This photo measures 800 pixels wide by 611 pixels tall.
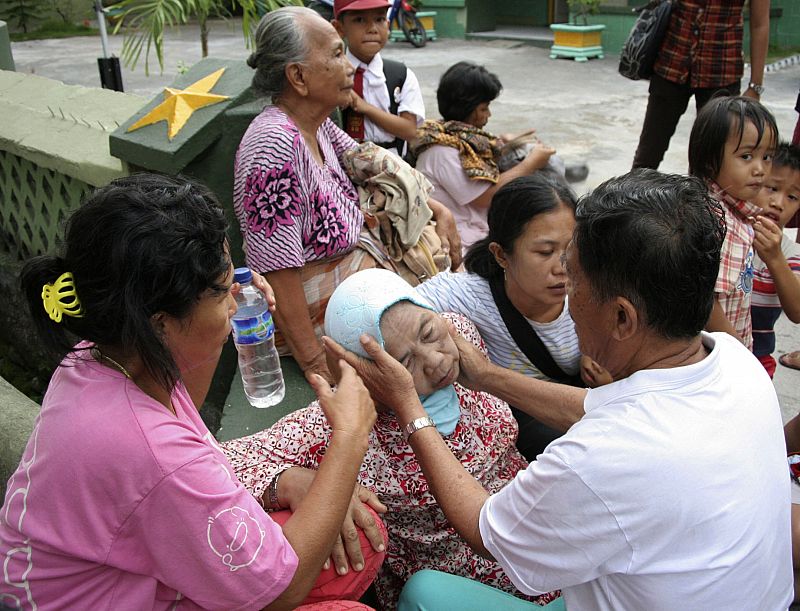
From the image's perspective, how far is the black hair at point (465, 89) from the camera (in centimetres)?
434

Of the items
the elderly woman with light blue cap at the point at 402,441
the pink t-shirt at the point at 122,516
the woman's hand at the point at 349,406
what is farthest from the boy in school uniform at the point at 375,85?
the pink t-shirt at the point at 122,516

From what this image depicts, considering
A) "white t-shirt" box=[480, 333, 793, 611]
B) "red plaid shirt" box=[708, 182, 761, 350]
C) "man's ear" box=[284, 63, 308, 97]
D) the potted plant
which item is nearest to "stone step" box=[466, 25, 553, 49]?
the potted plant

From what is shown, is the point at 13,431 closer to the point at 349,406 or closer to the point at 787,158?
the point at 349,406

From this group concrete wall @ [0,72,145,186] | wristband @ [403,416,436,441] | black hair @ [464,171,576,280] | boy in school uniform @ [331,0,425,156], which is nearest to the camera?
wristband @ [403,416,436,441]

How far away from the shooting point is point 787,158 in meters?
3.20

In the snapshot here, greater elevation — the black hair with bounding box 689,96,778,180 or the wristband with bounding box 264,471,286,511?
the black hair with bounding box 689,96,778,180

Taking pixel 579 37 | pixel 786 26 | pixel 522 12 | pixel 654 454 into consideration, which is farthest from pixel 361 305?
pixel 522 12

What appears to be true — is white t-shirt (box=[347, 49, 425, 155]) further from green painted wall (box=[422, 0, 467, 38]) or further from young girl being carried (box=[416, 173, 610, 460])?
green painted wall (box=[422, 0, 467, 38])

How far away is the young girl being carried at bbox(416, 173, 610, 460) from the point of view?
8.14 ft

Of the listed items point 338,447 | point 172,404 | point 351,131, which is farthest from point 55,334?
point 351,131

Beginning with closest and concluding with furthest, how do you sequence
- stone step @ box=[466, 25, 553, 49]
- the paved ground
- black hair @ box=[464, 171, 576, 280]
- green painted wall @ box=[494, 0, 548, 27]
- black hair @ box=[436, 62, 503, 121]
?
black hair @ box=[464, 171, 576, 280], black hair @ box=[436, 62, 503, 121], the paved ground, stone step @ box=[466, 25, 553, 49], green painted wall @ box=[494, 0, 548, 27]

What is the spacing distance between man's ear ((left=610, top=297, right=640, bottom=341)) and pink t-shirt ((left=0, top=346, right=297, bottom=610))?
0.81 m

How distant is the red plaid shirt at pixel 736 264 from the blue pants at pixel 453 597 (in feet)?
4.93

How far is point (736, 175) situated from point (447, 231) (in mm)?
1424
